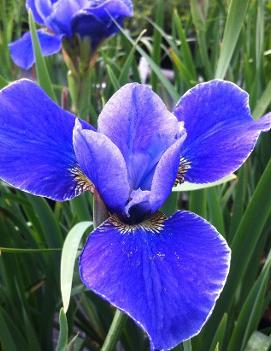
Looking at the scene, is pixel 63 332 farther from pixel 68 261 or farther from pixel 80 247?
pixel 80 247

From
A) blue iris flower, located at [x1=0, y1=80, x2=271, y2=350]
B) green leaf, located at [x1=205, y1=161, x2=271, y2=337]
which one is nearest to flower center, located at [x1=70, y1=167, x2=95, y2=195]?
blue iris flower, located at [x1=0, y1=80, x2=271, y2=350]

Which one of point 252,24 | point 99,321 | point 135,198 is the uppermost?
point 135,198

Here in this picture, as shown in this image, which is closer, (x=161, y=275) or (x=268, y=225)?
(x=161, y=275)

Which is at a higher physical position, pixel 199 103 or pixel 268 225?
pixel 199 103

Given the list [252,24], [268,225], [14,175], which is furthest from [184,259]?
[252,24]

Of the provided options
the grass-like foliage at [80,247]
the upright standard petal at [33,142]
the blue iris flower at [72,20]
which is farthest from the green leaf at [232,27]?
the blue iris flower at [72,20]

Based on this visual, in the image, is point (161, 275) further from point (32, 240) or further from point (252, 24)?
point (252, 24)

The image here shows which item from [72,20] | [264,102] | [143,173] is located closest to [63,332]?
[143,173]
